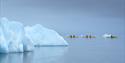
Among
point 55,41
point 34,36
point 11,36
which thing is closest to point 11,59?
point 11,36

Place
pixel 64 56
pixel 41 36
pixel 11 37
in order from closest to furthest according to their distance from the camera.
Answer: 1. pixel 64 56
2. pixel 11 37
3. pixel 41 36

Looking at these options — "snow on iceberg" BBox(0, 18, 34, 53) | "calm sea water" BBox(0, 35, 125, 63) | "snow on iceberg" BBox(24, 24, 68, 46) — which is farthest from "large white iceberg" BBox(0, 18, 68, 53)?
"snow on iceberg" BBox(24, 24, 68, 46)

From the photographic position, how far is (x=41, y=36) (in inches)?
753

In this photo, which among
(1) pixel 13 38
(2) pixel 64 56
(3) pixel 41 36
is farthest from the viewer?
(3) pixel 41 36

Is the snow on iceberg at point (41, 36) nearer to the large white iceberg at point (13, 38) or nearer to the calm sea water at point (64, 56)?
the calm sea water at point (64, 56)

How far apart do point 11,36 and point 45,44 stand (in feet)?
20.7

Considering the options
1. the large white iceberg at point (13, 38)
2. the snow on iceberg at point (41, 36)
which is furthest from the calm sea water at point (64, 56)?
the snow on iceberg at point (41, 36)

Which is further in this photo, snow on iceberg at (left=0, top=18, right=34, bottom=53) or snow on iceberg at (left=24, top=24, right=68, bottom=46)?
snow on iceberg at (left=24, top=24, right=68, bottom=46)

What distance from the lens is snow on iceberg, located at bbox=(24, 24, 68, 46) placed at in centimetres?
1891

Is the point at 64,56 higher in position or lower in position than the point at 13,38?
lower

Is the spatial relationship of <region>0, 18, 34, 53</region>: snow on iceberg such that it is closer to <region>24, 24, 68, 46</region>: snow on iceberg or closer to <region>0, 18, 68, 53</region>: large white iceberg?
<region>0, 18, 68, 53</region>: large white iceberg

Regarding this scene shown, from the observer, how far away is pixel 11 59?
11711 millimetres

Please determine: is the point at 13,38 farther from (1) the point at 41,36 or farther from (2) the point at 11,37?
(1) the point at 41,36

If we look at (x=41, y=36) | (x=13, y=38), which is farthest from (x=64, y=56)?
(x=41, y=36)
